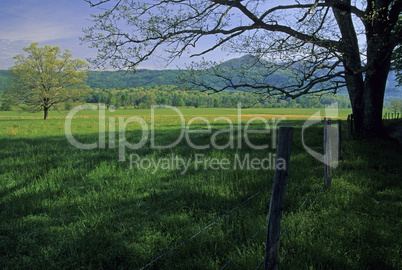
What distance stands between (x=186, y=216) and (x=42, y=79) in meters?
43.1

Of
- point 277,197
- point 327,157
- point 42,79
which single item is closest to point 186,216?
point 277,197

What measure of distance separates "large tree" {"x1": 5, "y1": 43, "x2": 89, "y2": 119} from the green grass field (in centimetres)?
3658

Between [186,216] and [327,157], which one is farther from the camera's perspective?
[327,157]

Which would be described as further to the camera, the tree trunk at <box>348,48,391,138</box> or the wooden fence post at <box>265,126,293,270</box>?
the tree trunk at <box>348,48,391,138</box>

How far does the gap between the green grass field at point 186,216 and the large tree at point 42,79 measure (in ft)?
120

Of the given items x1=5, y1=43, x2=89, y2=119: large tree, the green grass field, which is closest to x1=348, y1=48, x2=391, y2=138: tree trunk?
the green grass field

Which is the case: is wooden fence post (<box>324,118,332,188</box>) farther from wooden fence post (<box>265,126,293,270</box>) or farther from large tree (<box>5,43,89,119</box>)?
large tree (<box>5,43,89,119</box>)

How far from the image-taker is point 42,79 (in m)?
37.2

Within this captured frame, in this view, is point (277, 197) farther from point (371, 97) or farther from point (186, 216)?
point (371, 97)

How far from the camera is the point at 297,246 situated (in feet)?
10.2

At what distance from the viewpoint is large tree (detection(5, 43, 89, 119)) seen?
36000 mm

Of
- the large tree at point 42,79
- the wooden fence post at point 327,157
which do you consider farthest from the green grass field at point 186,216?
the large tree at point 42,79

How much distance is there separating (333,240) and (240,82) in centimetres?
739

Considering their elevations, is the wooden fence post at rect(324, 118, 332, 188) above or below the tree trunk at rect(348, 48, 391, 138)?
below
